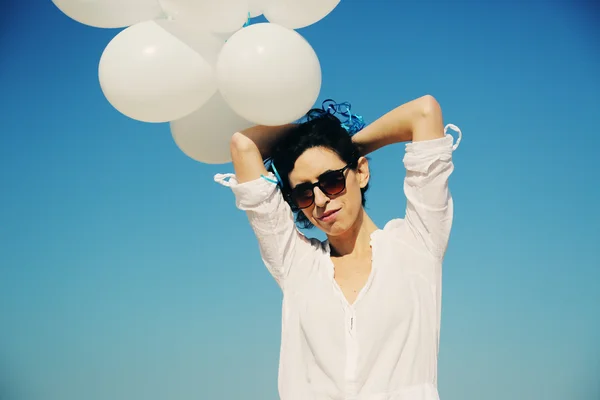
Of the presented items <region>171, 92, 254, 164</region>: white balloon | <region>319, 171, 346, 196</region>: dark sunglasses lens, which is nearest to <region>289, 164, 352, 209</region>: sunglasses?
<region>319, 171, 346, 196</region>: dark sunglasses lens

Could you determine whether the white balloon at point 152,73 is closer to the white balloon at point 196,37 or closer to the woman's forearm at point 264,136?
the white balloon at point 196,37

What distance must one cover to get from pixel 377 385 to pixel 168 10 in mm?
1947

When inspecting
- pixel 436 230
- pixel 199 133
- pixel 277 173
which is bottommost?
pixel 436 230

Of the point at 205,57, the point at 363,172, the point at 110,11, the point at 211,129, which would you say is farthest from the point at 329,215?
the point at 110,11

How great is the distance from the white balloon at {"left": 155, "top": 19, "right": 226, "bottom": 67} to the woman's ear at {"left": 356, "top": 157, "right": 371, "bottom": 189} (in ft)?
2.87

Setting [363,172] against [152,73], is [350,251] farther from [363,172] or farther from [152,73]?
[152,73]

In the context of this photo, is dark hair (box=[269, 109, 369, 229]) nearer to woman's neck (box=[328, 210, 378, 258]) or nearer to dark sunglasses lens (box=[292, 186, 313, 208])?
dark sunglasses lens (box=[292, 186, 313, 208])

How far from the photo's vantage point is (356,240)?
3.33m

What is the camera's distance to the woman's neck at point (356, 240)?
3320 mm

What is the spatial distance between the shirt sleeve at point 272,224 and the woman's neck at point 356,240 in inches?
5.5

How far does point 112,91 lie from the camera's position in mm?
3053

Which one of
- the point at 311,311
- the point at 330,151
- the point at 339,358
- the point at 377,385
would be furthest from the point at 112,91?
the point at 377,385

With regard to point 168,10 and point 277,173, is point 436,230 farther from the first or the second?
point 168,10

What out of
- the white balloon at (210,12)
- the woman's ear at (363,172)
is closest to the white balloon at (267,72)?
the white balloon at (210,12)
